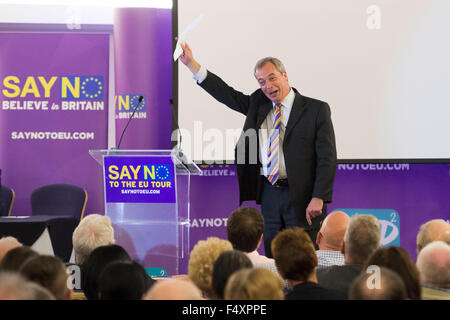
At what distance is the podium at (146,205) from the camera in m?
3.89

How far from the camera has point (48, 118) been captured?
6172mm

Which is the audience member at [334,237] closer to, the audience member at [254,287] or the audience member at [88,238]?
the audience member at [88,238]

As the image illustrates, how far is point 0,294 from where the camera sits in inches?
57.1

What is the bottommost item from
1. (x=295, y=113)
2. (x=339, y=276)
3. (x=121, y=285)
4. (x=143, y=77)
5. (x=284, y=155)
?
(x=339, y=276)

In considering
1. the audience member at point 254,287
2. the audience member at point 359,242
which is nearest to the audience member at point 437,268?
the audience member at point 359,242

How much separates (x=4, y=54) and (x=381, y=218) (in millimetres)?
4418

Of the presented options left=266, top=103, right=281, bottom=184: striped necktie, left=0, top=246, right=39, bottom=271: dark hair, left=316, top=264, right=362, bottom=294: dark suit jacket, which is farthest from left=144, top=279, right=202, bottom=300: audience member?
left=266, top=103, right=281, bottom=184: striped necktie

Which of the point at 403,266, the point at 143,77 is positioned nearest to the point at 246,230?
the point at 403,266

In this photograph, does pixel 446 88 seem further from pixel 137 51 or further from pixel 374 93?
pixel 137 51

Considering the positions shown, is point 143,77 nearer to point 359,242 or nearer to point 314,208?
point 314,208

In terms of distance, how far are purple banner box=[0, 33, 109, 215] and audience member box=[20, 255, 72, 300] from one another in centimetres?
439

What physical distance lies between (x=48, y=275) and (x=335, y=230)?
165 centimetres

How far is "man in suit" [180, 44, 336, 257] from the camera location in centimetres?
369

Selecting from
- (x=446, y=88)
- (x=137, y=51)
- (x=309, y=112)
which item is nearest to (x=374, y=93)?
(x=446, y=88)
